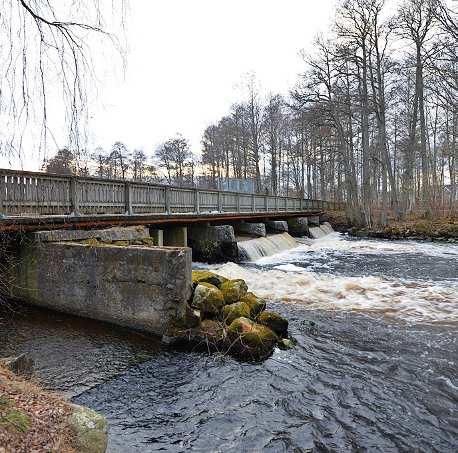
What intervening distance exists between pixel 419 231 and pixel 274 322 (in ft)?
71.1

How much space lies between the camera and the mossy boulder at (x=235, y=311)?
647 centimetres

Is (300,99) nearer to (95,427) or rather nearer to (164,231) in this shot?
(164,231)

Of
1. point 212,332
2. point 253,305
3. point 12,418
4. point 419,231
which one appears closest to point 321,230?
point 419,231

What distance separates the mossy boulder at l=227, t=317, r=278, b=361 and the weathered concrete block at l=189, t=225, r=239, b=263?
31.8ft

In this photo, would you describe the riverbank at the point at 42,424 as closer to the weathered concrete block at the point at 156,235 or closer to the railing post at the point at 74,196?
the railing post at the point at 74,196

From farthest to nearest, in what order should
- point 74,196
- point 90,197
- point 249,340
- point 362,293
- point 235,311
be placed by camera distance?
point 362,293, point 90,197, point 74,196, point 235,311, point 249,340

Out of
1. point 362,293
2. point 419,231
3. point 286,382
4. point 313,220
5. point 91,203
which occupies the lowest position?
point 286,382

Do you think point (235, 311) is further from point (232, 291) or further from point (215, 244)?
point (215, 244)

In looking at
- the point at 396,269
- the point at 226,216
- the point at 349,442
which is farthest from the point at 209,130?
the point at 349,442

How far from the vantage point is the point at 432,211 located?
28656 millimetres

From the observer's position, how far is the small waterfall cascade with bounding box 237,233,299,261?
1681 cm

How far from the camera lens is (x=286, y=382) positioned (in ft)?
16.9

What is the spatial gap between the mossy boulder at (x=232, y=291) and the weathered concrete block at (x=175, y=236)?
6949 millimetres

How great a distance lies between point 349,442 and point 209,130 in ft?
164
